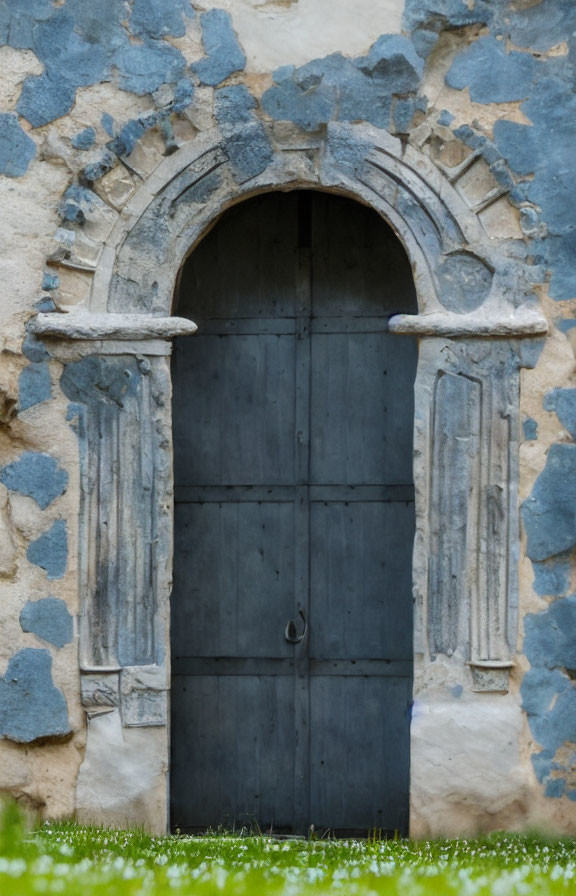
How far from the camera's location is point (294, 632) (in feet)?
19.2

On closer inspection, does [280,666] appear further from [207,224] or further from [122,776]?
[207,224]

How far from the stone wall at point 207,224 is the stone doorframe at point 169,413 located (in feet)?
0.04

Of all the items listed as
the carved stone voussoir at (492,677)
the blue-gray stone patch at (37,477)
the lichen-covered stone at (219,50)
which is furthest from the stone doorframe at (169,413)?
the lichen-covered stone at (219,50)

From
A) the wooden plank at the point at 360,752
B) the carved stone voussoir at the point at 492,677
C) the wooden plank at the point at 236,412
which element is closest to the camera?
the carved stone voussoir at the point at 492,677

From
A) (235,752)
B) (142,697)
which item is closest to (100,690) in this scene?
(142,697)

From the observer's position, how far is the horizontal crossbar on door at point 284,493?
5875 millimetres

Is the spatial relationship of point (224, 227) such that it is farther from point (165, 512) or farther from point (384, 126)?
point (165, 512)

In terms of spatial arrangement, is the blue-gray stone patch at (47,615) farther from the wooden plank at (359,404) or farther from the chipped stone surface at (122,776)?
the wooden plank at (359,404)

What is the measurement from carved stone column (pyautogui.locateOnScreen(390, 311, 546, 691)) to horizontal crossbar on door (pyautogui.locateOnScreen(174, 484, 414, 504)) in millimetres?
436

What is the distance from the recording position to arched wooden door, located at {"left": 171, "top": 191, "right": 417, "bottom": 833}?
5852 millimetres

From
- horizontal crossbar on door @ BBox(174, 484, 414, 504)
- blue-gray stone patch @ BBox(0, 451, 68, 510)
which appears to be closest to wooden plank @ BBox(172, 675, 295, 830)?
horizontal crossbar on door @ BBox(174, 484, 414, 504)

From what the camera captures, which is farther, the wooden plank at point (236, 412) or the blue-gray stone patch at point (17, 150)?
the wooden plank at point (236, 412)

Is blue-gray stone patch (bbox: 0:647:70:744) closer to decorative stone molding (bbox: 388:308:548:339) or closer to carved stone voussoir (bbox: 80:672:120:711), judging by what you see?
carved stone voussoir (bbox: 80:672:120:711)

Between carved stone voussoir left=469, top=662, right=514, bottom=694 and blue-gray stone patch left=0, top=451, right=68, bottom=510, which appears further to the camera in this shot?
blue-gray stone patch left=0, top=451, right=68, bottom=510
